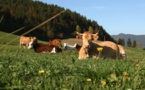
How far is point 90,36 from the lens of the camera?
16.2 meters

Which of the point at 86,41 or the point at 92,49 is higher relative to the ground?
the point at 86,41

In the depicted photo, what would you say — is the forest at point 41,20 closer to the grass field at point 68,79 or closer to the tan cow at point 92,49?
the tan cow at point 92,49

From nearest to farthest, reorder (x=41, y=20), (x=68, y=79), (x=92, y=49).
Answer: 1. (x=68, y=79)
2. (x=92, y=49)
3. (x=41, y=20)

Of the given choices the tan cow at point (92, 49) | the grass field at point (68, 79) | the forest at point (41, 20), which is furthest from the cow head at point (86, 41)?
the forest at point (41, 20)

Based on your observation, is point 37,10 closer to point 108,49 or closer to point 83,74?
point 108,49

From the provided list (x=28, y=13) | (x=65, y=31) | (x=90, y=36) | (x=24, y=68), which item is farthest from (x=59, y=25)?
(x=24, y=68)

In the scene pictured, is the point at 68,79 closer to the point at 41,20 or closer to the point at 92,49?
the point at 92,49

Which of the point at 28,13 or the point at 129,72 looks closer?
the point at 129,72

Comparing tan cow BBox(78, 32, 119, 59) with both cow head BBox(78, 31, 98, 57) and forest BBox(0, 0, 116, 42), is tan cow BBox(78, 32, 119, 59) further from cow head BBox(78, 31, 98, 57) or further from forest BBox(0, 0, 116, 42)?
forest BBox(0, 0, 116, 42)

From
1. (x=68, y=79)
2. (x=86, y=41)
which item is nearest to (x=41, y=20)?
(x=86, y=41)

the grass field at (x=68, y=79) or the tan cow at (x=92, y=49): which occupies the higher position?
the grass field at (x=68, y=79)

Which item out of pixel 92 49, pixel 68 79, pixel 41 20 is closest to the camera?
pixel 68 79

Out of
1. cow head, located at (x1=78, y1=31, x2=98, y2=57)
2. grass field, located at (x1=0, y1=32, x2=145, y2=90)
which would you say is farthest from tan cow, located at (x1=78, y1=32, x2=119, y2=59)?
grass field, located at (x1=0, y1=32, x2=145, y2=90)

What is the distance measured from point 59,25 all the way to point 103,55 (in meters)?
141
